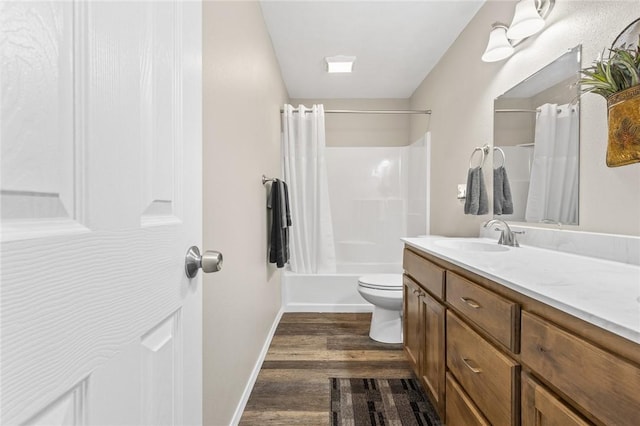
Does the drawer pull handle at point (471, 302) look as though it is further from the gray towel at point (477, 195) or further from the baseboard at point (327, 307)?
the baseboard at point (327, 307)

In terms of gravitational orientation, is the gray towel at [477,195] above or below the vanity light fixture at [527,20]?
below

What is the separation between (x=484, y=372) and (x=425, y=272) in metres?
0.64

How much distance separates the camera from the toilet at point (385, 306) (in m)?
2.29

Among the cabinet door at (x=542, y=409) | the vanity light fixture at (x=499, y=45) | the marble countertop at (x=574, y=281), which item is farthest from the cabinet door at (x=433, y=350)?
the vanity light fixture at (x=499, y=45)

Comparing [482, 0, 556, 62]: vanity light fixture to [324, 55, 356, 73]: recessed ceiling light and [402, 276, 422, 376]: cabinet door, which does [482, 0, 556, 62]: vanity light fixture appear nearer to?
[324, 55, 356, 73]: recessed ceiling light

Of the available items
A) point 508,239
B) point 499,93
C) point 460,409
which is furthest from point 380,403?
point 499,93

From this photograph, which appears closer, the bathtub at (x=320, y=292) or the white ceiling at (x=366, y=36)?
the white ceiling at (x=366, y=36)

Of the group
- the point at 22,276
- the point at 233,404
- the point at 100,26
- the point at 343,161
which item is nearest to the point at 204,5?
the point at 100,26

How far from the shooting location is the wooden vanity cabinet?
142 cm

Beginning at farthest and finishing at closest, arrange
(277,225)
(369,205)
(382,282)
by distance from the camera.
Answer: (369,205)
(382,282)
(277,225)

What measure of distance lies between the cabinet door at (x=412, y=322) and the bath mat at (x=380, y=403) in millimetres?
143

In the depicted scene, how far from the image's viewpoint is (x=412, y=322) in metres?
1.86

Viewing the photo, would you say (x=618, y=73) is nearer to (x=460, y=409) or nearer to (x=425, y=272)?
(x=425, y=272)

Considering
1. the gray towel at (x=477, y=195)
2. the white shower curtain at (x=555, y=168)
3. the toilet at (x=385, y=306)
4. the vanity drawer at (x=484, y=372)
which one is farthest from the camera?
the toilet at (x=385, y=306)
